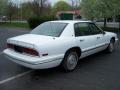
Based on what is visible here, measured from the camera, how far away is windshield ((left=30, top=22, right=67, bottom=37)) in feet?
19.5

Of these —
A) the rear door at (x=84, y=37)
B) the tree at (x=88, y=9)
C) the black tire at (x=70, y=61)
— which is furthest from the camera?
the tree at (x=88, y=9)

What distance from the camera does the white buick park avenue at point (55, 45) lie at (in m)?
5.10

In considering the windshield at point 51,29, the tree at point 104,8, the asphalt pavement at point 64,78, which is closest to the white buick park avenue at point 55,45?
the windshield at point 51,29

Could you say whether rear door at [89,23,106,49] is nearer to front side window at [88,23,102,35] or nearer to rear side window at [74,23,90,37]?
front side window at [88,23,102,35]

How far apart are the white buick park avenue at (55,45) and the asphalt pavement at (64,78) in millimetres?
378

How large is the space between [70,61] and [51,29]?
118 centimetres

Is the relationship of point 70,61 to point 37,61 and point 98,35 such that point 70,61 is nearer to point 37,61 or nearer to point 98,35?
point 37,61

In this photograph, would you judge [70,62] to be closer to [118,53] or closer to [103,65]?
[103,65]

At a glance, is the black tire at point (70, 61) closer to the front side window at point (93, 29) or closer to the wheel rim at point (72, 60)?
the wheel rim at point (72, 60)

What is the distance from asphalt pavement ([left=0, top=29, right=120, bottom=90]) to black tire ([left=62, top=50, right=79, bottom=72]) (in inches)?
6.3

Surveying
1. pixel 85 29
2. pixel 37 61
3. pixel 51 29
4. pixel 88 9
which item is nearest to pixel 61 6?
pixel 88 9

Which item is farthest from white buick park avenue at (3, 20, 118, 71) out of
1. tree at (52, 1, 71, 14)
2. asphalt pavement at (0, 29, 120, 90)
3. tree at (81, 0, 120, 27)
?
tree at (52, 1, 71, 14)

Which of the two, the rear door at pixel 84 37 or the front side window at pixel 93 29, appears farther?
the front side window at pixel 93 29

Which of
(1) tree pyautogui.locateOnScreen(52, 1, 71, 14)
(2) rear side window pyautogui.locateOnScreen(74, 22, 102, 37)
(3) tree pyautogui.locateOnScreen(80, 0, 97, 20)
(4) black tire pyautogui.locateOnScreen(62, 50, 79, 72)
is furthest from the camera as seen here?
(1) tree pyautogui.locateOnScreen(52, 1, 71, 14)
